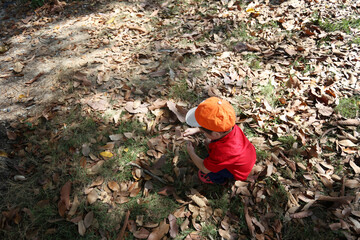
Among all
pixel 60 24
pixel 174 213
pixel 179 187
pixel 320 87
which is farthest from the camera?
pixel 60 24

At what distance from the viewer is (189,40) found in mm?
4203

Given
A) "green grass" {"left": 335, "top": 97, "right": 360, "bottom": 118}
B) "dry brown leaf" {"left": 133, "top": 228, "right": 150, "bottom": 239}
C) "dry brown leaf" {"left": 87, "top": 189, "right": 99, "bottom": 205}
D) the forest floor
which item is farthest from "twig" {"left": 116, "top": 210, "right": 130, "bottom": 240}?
"green grass" {"left": 335, "top": 97, "right": 360, "bottom": 118}

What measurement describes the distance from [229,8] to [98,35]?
113 inches

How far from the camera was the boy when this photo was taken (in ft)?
6.17

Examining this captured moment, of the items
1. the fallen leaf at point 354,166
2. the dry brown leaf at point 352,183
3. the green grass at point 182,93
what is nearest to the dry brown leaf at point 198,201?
the green grass at point 182,93

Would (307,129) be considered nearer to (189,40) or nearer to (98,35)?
(189,40)

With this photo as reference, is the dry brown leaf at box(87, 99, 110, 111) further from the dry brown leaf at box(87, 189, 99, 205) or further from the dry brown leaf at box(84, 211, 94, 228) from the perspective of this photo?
the dry brown leaf at box(84, 211, 94, 228)

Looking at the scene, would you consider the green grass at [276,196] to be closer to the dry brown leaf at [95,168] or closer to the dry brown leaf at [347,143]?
the dry brown leaf at [347,143]

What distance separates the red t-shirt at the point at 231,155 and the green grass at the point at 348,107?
5.63 ft

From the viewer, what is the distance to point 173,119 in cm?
303

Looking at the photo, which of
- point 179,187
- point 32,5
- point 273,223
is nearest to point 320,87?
point 273,223

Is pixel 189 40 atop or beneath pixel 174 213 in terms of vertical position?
Result: atop

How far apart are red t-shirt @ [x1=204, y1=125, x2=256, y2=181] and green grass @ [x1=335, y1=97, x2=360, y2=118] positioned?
1716mm

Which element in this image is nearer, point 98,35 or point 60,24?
point 98,35
